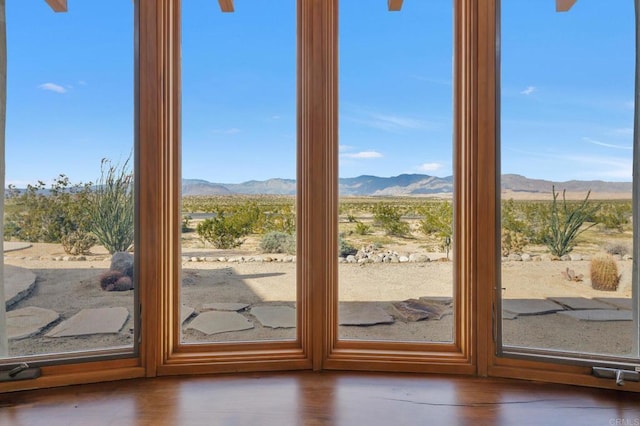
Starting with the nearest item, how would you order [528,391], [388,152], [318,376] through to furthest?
1. [528,391]
2. [318,376]
3. [388,152]

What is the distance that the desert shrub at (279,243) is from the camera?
1.46 meters

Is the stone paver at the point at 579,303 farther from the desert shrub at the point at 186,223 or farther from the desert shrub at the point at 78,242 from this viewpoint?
the desert shrub at the point at 78,242

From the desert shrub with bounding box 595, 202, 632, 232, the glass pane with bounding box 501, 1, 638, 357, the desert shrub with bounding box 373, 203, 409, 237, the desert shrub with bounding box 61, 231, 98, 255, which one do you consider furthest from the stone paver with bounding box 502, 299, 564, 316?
the desert shrub with bounding box 61, 231, 98, 255

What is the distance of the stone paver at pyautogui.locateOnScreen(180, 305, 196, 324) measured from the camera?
4.68 ft

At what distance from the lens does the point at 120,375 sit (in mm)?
1318

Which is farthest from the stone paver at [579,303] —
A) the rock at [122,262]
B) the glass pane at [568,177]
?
the rock at [122,262]

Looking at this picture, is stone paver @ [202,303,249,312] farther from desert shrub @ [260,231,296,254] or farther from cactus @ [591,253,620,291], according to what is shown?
cactus @ [591,253,620,291]

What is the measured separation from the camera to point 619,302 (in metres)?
1.33

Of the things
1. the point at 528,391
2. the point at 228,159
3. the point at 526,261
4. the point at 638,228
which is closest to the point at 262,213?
the point at 228,159

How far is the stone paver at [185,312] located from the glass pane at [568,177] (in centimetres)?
124

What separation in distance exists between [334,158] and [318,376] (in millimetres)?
850

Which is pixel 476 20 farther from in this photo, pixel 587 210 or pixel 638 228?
pixel 638 228

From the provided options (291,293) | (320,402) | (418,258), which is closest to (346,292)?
(291,293)

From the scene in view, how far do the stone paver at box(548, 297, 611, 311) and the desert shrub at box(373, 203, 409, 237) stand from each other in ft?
2.04
